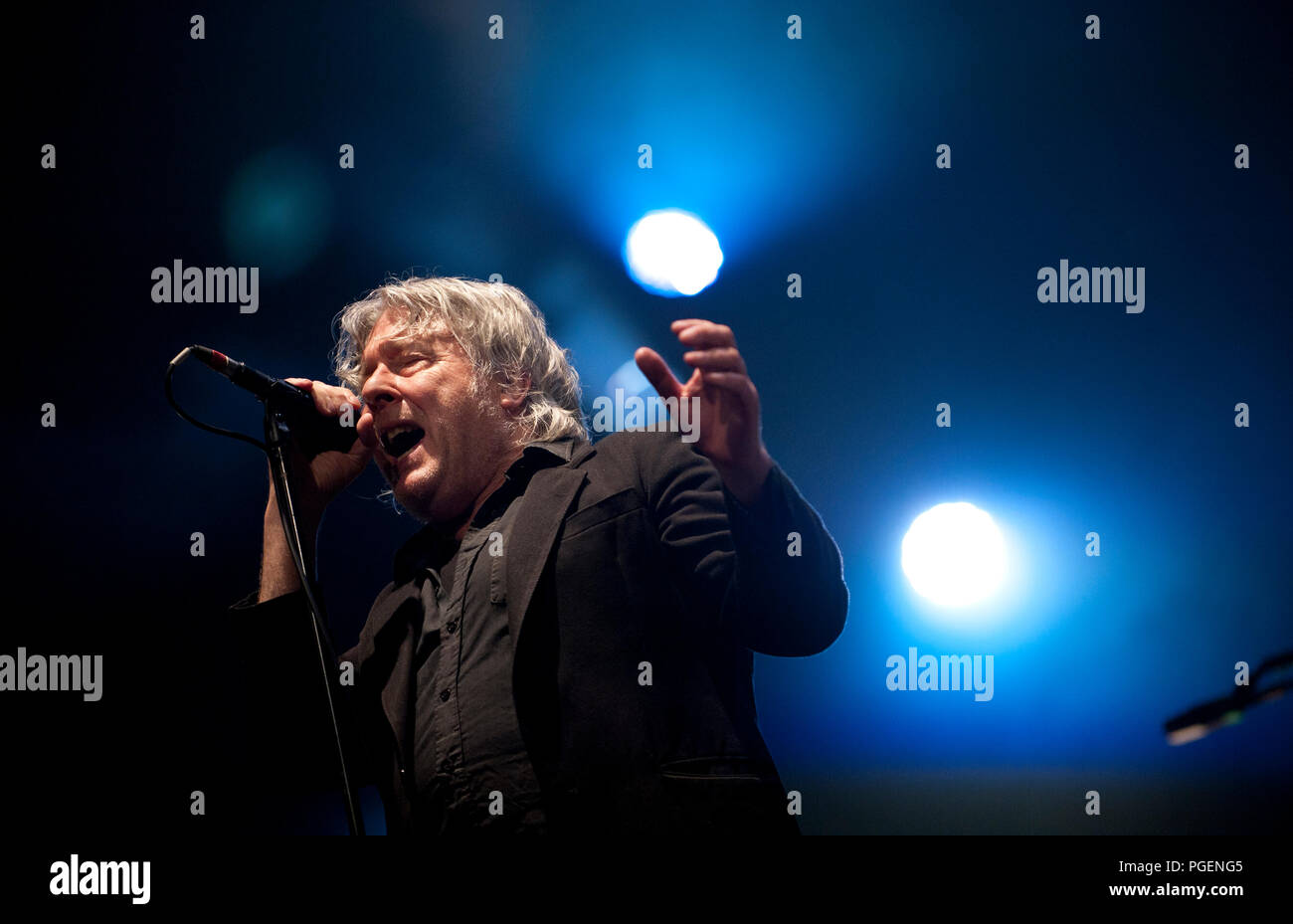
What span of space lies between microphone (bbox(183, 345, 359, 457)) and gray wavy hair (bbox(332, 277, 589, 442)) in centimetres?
30

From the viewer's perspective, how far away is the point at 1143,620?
85.4 inches

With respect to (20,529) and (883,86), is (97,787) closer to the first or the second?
(20,529)

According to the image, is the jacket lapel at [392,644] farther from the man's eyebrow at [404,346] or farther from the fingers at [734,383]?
the fingers at [734,383]

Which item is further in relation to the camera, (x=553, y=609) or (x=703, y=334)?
(x=553, y=609)

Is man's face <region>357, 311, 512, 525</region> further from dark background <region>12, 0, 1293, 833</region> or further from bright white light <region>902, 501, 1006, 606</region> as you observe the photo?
bright white light <region>902, 501, 1006, 606</region>

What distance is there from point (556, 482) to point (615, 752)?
0.49 meters

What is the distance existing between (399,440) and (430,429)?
8cm

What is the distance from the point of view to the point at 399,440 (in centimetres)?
192

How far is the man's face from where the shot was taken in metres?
1.88

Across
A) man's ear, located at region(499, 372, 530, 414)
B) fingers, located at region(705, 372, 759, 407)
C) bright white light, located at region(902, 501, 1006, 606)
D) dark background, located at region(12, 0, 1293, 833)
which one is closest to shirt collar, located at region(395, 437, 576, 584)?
man's ear, located at region(499, 372, 530, 414)

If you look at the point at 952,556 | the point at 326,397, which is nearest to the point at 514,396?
the point at 326,397

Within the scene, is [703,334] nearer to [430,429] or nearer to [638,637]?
[638,637]

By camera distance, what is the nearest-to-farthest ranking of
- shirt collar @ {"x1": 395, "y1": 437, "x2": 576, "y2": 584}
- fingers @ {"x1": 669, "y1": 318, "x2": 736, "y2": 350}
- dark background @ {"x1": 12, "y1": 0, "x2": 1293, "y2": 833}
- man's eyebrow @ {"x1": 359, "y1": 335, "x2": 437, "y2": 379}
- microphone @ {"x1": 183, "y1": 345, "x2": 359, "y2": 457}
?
fingers @ {"x1": 669, "y1": 318, "x2": 736, "y2": 350} → microphone @ {"x1": 183, "y1": 345, "x2": 359, "y2": 457} → shirt collar @ {"x1": 395, "y1": 437, "x2": 576, "y2": 584} → man's eyebrow @ {"x1": 359, "y1": 335, "x2": 437, "y2": 379} → dark background @ {"x1": 12, "y1": 0, "x2": 1293, "y2": 833}
